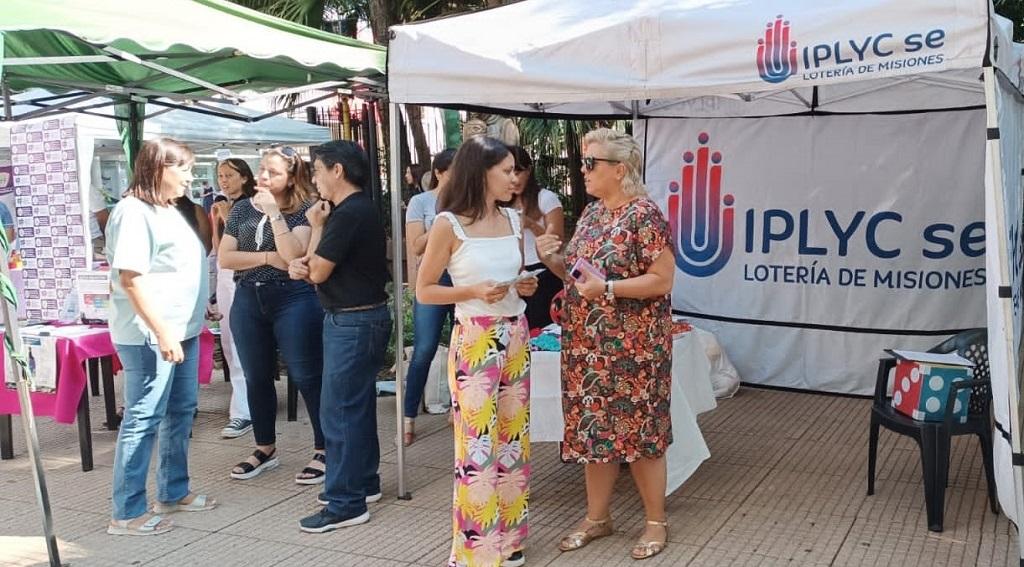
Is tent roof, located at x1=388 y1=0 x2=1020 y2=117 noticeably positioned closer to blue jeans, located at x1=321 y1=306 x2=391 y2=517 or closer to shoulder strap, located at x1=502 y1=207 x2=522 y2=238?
shoulder strap, located at x1=502 y1=207 x2=522 y2=238

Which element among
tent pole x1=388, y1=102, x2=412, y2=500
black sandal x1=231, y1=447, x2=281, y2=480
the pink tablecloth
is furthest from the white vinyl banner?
the pink tablecloth

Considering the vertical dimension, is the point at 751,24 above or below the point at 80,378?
above

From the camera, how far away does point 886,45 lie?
3.26 m

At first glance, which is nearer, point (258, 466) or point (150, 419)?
point (150, 419)

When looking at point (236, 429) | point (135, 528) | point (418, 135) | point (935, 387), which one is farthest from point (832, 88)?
point (418, 135)

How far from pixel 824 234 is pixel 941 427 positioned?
274 cm

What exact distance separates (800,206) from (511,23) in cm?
330

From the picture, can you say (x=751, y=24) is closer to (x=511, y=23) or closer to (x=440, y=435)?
(x=511, y=23)

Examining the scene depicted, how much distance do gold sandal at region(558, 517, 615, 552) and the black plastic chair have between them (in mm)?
1401

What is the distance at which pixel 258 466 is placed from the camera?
5223 millimetres

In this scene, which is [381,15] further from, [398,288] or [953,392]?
[953,392]

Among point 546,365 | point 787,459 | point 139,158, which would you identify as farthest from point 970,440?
point 139,158

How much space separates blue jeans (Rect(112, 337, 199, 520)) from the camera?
4160mm

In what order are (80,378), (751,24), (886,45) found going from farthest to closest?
(80,378), (751,24), (886,45)
